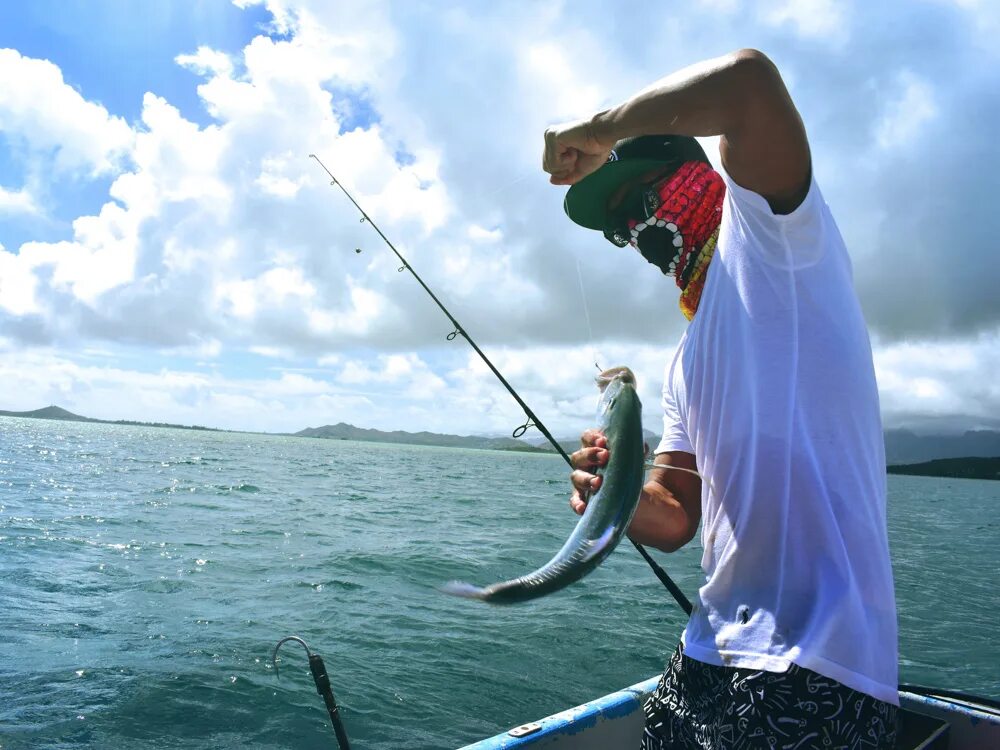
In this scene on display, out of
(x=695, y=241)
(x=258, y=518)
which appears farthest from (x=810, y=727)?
(x=258, y=518)

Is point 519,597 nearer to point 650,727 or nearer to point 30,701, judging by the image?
point 650,727

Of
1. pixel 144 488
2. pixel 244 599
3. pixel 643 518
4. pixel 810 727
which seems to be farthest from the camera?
pixel 144 488

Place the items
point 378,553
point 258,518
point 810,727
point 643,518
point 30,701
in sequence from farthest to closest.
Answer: point 258,518 < point 378,553 < point 30,701 < point 643,518 < point 810,727

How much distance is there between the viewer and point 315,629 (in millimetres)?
10039

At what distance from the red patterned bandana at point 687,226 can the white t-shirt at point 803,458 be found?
0.34 metres

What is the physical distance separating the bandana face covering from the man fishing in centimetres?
28

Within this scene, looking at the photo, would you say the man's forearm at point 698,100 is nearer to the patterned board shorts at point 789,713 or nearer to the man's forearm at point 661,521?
the man's forearm at point 661,521

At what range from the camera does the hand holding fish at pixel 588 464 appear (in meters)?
2.07

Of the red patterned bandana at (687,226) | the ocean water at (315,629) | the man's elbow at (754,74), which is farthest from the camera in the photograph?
the ocean water at (315,629)

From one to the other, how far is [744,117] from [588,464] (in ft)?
3.73

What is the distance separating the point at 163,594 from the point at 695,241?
1238 cm

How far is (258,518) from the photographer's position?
21.0 metres

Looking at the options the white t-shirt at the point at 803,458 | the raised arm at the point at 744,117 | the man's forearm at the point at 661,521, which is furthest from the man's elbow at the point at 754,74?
the man's forearm at the point at 661,521

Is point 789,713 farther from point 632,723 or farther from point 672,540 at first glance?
point 632,723
